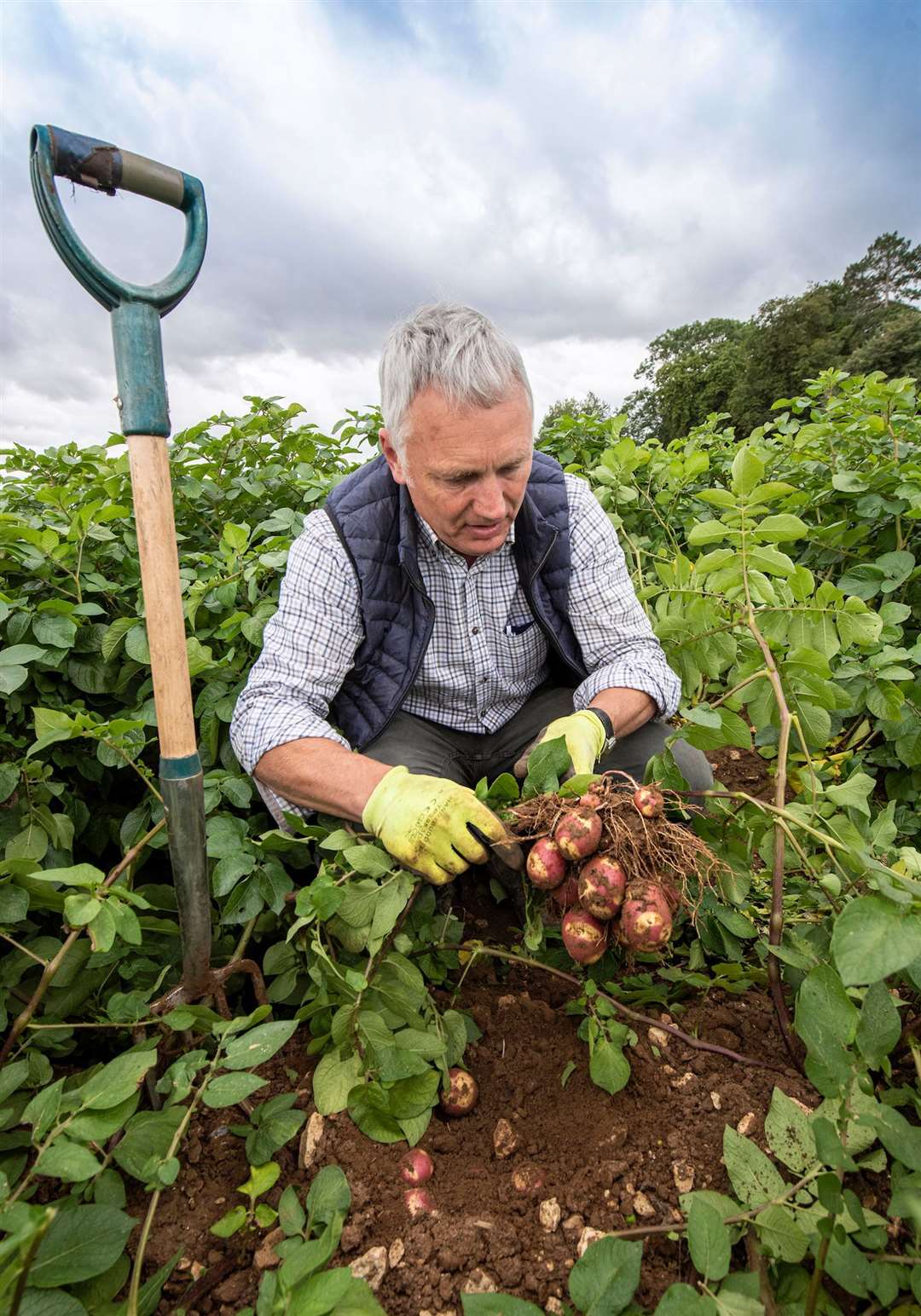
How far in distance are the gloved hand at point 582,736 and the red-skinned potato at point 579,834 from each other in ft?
1.35

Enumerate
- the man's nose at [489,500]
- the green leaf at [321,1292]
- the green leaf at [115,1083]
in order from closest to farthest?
the green leaf at [321,1292] < the green leaf at [115,1083] < the man's nose at [489,500]

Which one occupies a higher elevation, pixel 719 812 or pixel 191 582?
pixel 191 582

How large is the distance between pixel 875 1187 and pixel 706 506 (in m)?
2.82

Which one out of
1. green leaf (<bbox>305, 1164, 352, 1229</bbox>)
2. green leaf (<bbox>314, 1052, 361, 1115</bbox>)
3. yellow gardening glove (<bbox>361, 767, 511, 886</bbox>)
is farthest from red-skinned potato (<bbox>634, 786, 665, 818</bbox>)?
green leaf (<bbox>305, 1164, 352, 1229</bbox>)

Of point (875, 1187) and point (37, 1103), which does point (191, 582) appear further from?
point (875, 1187)

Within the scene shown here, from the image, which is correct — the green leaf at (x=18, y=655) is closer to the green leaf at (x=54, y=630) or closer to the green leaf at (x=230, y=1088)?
the green leaf at (x=54, y=630)

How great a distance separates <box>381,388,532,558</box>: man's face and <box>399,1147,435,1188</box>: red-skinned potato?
4.60 ft

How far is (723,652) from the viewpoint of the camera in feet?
6.61

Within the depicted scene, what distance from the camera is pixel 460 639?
89.5 inches

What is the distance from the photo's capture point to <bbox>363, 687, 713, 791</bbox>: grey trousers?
222 cm

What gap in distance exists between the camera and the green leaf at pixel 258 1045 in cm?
123

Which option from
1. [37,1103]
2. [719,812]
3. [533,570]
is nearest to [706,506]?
[533,570]

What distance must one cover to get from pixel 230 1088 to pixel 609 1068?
0.69 meters

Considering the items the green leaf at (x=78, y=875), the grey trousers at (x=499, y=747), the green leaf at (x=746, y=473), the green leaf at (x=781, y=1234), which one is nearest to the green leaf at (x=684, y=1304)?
the green leaf at (x=781, y=1234)
